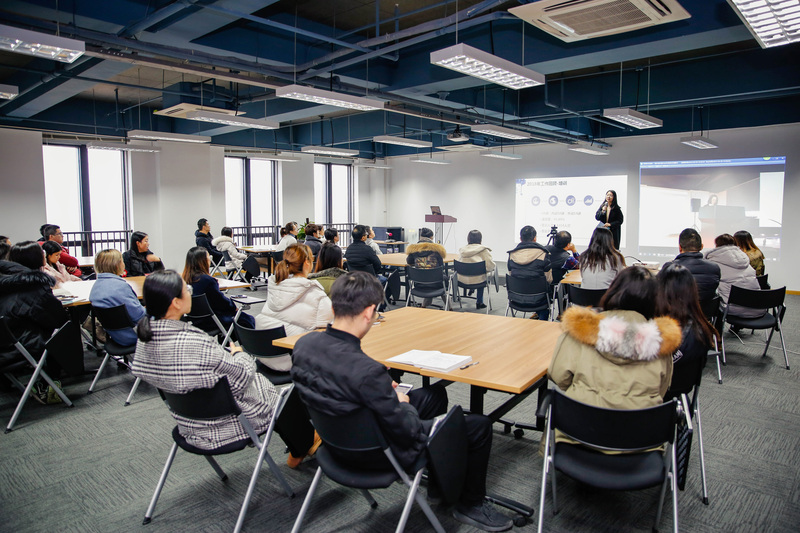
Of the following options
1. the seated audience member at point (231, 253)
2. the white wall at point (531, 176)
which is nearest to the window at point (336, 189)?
the white wall at point (531, 176)

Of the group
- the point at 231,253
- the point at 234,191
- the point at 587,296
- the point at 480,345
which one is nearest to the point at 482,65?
the point at 587,296

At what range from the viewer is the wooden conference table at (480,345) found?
2334 mm

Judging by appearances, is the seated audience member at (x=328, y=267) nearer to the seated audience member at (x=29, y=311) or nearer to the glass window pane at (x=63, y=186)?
the seated audience member at (x=29, y=311)

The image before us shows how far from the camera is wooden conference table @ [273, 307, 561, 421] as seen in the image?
2.33m

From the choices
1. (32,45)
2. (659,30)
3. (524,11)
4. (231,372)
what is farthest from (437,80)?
(231,372)

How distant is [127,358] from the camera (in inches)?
195

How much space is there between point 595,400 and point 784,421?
2.44m

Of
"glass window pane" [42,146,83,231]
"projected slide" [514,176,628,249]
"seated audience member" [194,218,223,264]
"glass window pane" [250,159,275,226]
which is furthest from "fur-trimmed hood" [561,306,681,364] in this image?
"glass window pane" [250,159,275,226]

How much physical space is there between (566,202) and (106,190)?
33.3 feet

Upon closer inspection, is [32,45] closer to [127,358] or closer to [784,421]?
[127,358]

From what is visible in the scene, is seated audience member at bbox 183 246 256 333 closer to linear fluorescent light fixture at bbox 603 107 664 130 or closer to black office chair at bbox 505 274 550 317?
black office chair at bbox 505 274 550 317

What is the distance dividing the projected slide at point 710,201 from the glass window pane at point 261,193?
9054 millimetres

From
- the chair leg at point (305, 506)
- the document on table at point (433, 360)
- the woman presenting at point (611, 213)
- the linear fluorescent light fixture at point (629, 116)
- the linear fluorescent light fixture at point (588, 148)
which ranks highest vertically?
the linear fluorescent light fixture at point (588, 148)

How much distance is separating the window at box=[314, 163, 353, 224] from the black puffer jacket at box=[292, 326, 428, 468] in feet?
44.4
